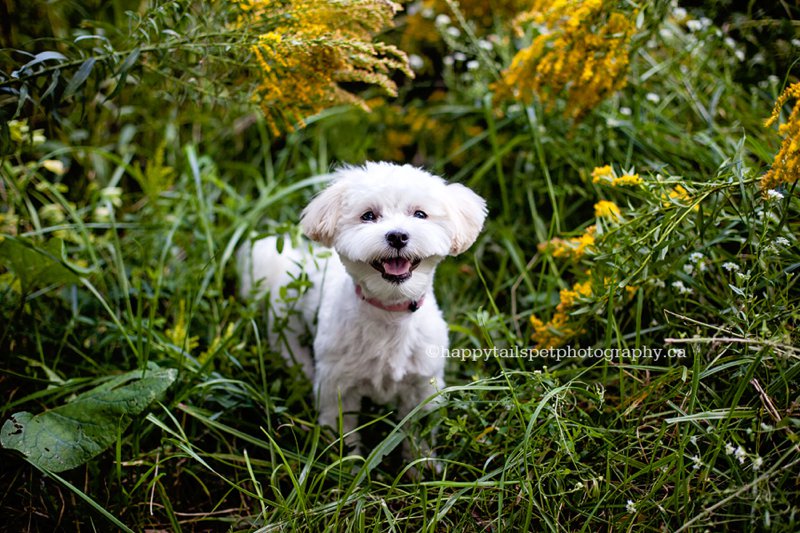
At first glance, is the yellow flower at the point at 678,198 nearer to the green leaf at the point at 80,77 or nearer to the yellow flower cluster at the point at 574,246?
the yellow flower cluster at the point at 574,246

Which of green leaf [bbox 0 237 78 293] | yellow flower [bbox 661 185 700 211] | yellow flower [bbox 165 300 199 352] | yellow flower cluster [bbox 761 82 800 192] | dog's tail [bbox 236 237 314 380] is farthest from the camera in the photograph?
dog's tail [bbox 236 237 314 380]

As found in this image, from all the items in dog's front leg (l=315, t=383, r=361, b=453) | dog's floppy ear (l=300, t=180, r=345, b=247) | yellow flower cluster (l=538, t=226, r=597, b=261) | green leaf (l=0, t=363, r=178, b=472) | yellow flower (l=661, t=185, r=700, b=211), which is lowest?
dog's front leg (l=315, t=383, r=361, b=453)

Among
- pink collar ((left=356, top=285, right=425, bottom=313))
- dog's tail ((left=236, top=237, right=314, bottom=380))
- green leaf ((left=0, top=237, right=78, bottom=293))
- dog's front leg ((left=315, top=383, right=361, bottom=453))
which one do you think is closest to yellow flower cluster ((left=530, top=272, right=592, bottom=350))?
pink collar ((left=356, top=285, right=425, bottom=313))

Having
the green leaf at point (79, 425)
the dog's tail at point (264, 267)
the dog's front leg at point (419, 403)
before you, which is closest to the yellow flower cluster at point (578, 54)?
the dog's tail at point (264, 267)

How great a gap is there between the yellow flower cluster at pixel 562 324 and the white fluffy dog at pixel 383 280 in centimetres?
45

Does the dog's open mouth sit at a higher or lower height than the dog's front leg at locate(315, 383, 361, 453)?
higher

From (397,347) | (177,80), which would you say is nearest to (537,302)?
(397,347)

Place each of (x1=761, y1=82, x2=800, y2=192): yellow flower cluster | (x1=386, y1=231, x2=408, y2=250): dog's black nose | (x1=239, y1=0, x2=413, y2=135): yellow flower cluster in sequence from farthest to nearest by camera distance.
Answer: (x1=239, y1=0, x2=413, y2=135): yellow flower cluster, (x1=386, y1=231, x2=408, y2=250): dog's black nose, (x1=761, y1=82, x2=800, y2=192): yellow flower cluster

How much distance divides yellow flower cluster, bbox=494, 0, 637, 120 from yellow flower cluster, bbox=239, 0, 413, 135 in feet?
2.79

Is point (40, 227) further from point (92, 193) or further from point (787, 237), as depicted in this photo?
point (787, 237)

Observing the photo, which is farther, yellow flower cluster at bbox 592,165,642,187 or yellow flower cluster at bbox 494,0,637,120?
yellow flower cluster at bbox 494,0,637,120

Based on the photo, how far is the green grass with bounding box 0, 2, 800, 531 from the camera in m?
2.00

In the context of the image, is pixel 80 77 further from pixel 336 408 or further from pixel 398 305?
pixel 336 408

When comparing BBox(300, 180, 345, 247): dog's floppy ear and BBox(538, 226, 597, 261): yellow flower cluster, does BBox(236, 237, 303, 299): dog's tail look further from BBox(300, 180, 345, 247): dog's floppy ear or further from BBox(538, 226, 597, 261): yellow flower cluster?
BBox(538, 226, 597, 261): yellow flower cluster
